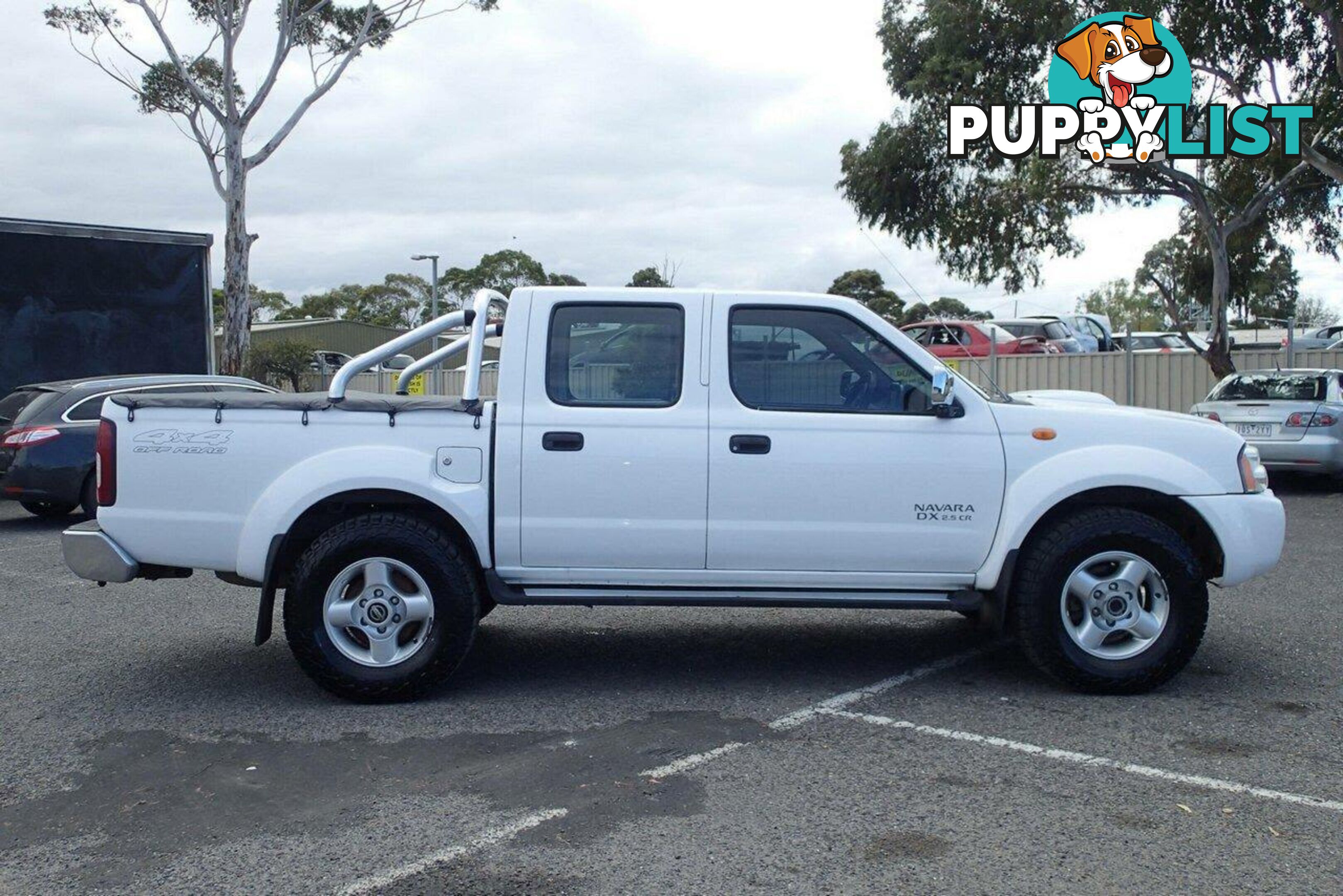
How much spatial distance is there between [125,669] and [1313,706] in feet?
19.0

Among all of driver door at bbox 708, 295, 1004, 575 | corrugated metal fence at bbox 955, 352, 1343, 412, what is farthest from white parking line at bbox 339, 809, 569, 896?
corrugated metal fence at bbox 955, 352, 1343, 412

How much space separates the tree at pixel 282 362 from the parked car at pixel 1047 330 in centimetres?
1689

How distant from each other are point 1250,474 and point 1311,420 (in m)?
9.02

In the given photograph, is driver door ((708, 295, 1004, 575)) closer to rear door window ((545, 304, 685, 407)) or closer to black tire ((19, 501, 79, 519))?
rear door window ((545, 304, 685, 407))

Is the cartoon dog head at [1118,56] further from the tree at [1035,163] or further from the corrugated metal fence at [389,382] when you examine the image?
the corrugated metal fence at [389,382]

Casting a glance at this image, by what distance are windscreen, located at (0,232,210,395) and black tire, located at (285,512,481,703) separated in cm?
1088

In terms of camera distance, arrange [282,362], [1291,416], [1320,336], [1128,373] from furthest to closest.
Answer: [282,362] → [1320,336] → [1128,373] → [1291,416]

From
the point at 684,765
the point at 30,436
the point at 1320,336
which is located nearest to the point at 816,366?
the point at 684,765

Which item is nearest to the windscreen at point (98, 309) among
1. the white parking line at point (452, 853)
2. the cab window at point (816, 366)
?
the cab window at point (816, 366)

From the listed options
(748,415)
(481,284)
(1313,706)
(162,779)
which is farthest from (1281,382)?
(481,284)

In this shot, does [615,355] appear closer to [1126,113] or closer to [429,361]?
[429,361]

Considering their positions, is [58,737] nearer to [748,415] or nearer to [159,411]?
[159,411]

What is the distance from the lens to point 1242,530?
19.4 ft

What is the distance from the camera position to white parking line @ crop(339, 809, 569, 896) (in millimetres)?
3812
